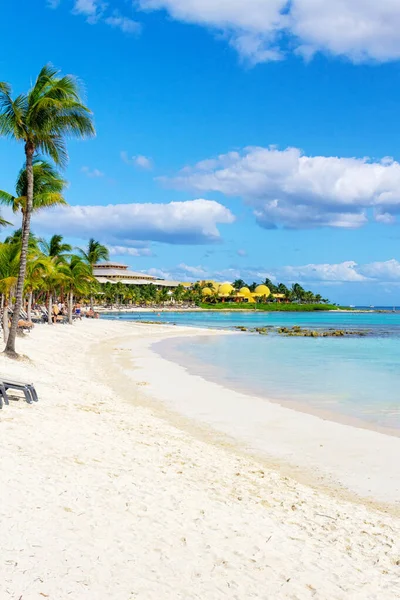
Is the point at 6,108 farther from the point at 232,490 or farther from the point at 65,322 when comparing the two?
the point at 65,322

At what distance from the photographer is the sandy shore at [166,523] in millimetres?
4406

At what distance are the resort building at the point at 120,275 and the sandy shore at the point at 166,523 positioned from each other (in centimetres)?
11823

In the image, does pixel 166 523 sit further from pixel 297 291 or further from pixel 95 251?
pixel 297 291

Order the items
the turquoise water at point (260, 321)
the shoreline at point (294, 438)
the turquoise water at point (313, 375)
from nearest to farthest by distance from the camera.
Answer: the shoreline at point (294, 438), the turquoise water at point (313, 375), the turquoise water at point (260, 321)

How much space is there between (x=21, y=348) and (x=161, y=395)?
9.12 metres

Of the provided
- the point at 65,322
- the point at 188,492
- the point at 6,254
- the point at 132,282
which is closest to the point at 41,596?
the point at 188,492

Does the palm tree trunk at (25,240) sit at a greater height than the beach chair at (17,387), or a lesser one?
greater

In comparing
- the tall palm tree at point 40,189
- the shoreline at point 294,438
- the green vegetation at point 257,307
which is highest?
the tall palm tree at point 40,189

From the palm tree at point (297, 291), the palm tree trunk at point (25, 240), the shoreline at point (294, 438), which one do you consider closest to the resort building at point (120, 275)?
the palm tree at point (297, 291)

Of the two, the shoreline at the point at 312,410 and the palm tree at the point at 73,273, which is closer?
the shoreline at the point at 312,410

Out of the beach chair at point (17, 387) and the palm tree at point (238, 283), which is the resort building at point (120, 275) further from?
the beach chair at point (17, 387)

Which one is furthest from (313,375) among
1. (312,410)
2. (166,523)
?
(166,523)

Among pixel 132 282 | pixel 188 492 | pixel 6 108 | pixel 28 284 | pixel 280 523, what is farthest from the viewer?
pixel 132 282

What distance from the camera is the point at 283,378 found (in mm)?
20922
